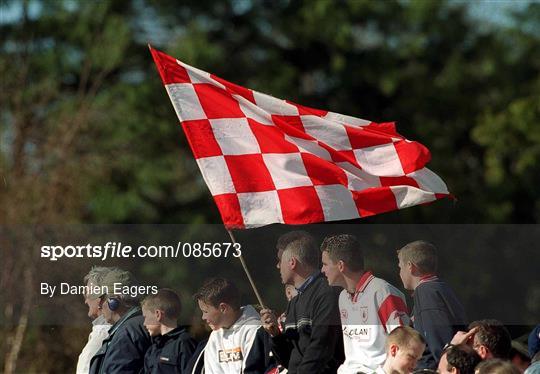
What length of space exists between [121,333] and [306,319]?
1.36 meters

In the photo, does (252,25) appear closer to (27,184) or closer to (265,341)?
(27,184)

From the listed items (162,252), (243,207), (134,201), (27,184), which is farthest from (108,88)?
(243,207)

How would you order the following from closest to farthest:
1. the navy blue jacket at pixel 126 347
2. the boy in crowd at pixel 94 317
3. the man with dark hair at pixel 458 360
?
the man with dark hair at pixel 458 360
the navy blue jacket at pixel 126 347
the boy in crowd at pixel 94 317

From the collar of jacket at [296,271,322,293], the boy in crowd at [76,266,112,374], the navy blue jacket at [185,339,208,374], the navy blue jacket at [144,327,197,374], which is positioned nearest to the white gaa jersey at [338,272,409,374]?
the collar of jacket at [296,271,322,293]

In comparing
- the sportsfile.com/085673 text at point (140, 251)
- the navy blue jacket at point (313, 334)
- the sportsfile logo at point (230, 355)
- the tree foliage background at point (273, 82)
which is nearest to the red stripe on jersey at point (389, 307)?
the navy blue jacket at point (313, 334)

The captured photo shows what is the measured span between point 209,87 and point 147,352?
5.44ft

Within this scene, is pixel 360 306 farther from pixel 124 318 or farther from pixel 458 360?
pixel 124 318

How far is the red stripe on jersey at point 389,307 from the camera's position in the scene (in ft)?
26.4

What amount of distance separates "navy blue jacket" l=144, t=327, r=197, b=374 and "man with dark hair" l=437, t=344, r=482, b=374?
78.7 inches

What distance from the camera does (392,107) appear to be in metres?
25.6

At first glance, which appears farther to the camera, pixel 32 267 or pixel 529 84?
pixel 529 84

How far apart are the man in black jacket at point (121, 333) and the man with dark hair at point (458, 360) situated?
2333 mm

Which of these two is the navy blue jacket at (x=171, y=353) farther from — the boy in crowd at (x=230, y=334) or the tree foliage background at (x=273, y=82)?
the tree foliage background at (x=273, y=82)

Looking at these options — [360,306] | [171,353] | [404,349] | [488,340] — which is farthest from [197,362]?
[488,340]
